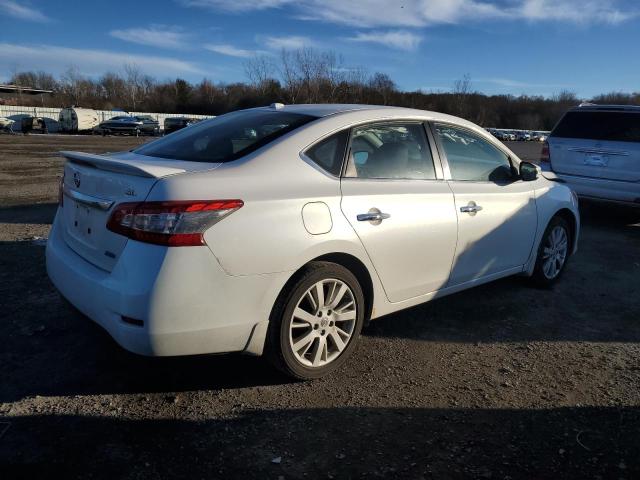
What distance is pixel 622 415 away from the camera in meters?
3.02

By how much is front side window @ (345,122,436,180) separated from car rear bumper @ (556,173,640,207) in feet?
16.6

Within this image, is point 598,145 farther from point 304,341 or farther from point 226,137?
point 304,341

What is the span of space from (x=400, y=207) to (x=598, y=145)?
18.9ft

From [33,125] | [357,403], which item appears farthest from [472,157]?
[33,125]

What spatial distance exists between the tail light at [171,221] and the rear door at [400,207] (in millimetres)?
874

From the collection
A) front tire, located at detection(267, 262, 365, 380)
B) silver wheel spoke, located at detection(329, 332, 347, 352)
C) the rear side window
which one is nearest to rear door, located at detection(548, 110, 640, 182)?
the rear side window

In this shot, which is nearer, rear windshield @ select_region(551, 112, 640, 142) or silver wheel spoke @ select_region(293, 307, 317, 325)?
silver wheel spoke @ select_region(293, 307, 317, 325)

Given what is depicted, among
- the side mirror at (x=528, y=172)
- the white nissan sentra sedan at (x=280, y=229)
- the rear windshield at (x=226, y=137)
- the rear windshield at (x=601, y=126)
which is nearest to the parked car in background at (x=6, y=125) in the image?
the rear windshield at (x=601, y=126)

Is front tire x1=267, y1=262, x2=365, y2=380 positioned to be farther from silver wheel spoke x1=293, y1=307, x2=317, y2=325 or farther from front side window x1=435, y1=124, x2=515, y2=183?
front side window x1=435, y1=124, x2=515, y2=183

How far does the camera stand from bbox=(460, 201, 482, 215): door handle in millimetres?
3996

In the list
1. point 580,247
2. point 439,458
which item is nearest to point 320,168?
point 439,458

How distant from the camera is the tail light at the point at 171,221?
263 cm

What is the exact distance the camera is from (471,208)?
13.3 feet

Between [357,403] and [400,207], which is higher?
[400,207]
